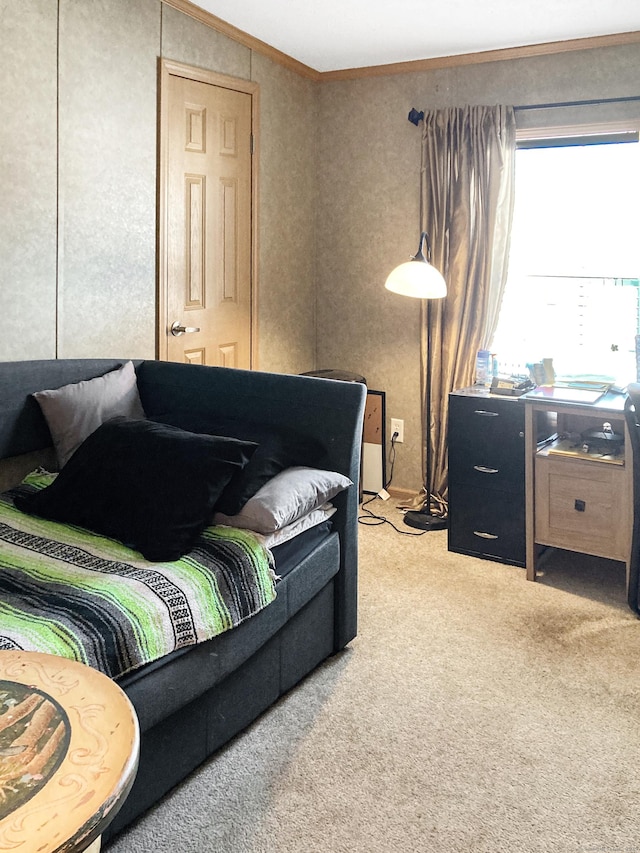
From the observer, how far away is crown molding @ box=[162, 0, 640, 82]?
11.7 ft

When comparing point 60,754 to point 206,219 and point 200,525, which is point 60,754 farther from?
point 206,219

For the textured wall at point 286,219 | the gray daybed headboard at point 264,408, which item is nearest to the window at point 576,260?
the textured wall at point 286,219

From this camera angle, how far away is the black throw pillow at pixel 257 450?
2318 millimetres

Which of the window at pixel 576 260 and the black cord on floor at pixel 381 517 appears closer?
the window at pixel 576 260

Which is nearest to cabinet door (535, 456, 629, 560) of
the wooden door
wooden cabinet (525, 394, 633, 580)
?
wooden cabinet (525, 394, 633, 580)

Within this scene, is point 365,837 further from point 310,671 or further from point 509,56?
point 509,56

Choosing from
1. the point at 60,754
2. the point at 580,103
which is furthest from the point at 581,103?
the point at 60,754

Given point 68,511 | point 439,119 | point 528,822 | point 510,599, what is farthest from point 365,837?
point 439,119

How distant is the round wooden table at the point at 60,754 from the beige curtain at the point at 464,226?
3.02 m

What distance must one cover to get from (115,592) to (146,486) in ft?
1.42

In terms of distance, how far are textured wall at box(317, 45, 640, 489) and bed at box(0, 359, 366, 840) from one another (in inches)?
67.6

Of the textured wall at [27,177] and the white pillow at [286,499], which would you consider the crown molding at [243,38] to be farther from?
the white pillow at [286,499]

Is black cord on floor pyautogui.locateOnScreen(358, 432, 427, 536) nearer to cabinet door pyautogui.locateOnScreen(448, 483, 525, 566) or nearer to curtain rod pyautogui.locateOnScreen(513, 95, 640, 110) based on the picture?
cabinet door pyautogui.locateOnScreen(448, 483, 525, 566)

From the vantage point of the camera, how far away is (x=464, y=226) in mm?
4055
